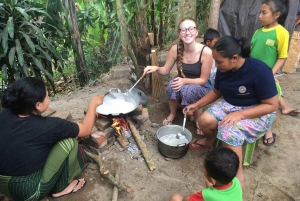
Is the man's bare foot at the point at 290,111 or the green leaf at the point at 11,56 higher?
the green leaf at the point at 11,56

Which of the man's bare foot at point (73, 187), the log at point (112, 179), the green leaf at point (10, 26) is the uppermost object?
the green leaf at point (10, 26)

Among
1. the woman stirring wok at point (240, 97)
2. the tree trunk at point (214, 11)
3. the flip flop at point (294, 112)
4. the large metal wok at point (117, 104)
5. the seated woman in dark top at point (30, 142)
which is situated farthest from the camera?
the tree trunk at point (214, 11)

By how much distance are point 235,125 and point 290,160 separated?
90 centimetres

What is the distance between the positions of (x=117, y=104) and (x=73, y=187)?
0.96 metres

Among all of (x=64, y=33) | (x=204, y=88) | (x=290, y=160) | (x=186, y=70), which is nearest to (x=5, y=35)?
(x=64, y=33)

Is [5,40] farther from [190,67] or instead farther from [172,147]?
[172,147]

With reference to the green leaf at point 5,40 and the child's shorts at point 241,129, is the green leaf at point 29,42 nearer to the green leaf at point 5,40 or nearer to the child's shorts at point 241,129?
the green leaf at point 5,40

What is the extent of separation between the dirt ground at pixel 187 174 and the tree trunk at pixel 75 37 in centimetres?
205

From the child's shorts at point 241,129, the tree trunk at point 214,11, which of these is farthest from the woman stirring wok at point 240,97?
the tree trunk at point 214,11

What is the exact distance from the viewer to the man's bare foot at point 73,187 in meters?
1.98

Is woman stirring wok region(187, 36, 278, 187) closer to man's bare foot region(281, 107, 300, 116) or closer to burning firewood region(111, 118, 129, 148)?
burning firewood region(111, 118, 129, 148)

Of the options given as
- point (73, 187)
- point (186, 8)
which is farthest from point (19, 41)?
point (186, 8)

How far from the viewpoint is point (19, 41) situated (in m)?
3.17

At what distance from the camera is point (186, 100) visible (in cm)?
257
